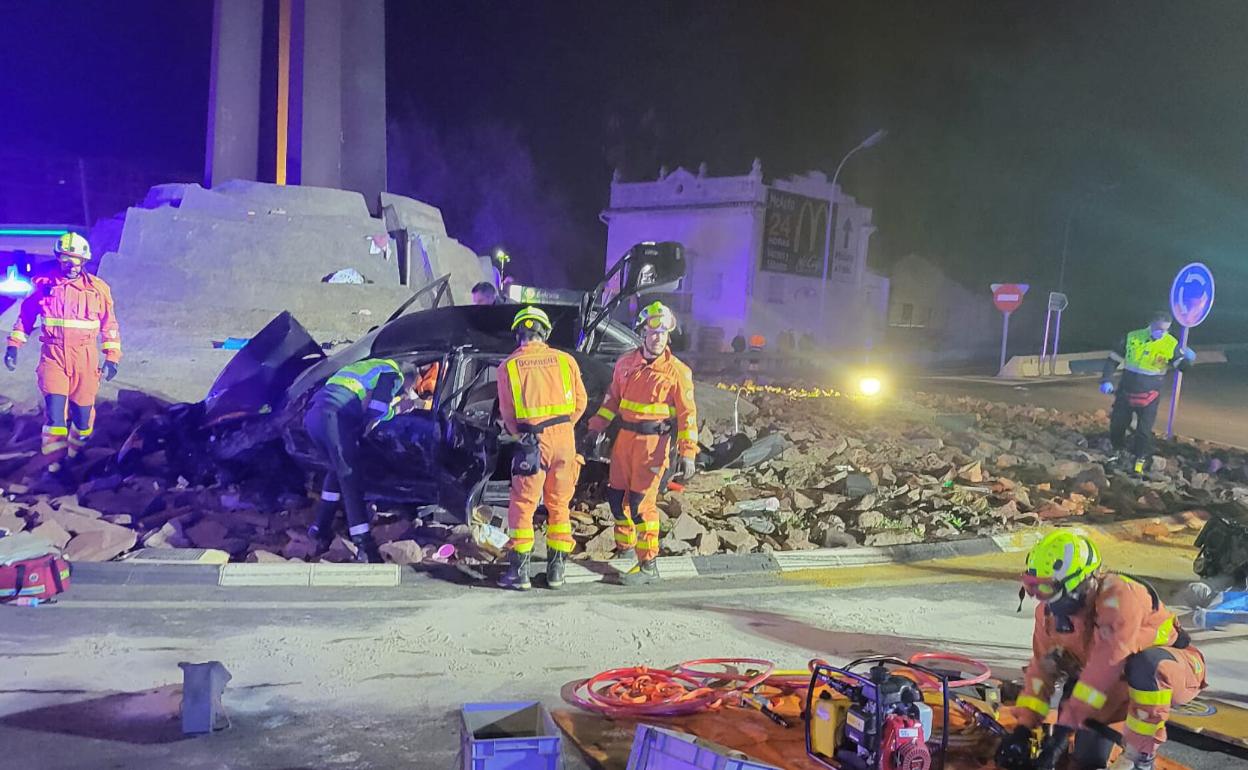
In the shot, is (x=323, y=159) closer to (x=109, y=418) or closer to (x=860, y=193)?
(x=109, y=418)

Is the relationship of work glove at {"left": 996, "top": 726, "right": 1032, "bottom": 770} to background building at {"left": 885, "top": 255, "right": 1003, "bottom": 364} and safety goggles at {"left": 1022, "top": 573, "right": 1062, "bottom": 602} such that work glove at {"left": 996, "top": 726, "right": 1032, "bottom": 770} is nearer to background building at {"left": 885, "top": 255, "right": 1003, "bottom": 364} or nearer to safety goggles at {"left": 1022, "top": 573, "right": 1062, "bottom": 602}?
safety goggles at {"left": 1022, "top": 573, "right": 1062, "bottom": 602}

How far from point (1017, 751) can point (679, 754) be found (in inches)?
54.7

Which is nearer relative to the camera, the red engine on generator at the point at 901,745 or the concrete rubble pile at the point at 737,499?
the red engine on generator at the point at 901,745

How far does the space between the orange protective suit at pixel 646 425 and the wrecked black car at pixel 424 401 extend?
1.69 ft

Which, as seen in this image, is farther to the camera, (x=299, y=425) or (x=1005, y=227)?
(x=1005, y=227)

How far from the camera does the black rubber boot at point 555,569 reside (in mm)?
4941

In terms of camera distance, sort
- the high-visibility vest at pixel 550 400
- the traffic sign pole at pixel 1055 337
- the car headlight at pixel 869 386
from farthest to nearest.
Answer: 1. the traffic sign pole at pixel 1055 337
2. the car headlight at pixel 869 386
3. the high-visibility vest at pixel 550 400

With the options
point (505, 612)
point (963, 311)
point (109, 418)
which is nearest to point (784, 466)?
point (505, 612)

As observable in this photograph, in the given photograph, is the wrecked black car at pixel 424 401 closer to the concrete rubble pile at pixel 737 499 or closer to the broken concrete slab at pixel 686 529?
the concrete rubble pile at pixel 737 499

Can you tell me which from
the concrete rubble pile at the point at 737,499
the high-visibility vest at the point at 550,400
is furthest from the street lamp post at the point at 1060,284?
the high-visibility vest at the point at 550,400

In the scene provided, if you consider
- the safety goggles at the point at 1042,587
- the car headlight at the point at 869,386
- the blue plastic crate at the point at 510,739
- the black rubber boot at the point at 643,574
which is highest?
the safety goggles at the point at 1042,587

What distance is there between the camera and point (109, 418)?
8180 millimetres

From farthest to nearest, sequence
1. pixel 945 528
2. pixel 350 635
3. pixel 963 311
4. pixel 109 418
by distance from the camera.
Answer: pixel 963 311
pixel 109 418
pixel 945 528
pixel 350 635

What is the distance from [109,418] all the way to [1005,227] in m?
22.1
